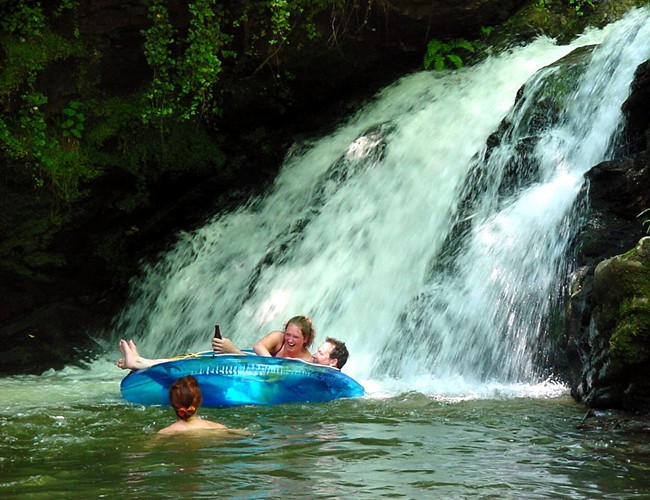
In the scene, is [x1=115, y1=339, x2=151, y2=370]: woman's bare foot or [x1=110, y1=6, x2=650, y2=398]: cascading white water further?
[x1=110, y1=6, x2=650, y2=398]: cascading white water

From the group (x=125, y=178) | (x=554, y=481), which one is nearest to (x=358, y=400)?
(x=554, y=481)

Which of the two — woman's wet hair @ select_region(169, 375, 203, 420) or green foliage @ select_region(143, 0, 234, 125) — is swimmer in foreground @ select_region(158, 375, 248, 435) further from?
Answer: green foliage @ select_region(143, 0, 234, 125)

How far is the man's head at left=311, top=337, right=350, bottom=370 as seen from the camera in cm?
845

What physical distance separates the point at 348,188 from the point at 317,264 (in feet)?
4.63

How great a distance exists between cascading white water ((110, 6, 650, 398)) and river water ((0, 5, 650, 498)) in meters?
0.03

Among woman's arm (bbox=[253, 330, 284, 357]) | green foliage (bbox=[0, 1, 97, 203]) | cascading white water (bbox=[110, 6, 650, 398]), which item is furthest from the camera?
green foliage (bbox=[0, 1, 97, 203])

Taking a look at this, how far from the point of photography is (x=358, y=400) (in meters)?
7.73

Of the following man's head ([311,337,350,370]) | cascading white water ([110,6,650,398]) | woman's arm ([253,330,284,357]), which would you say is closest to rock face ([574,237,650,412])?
cascading white water ([110,6,650,398])

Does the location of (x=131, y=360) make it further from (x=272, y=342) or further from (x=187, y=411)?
(x=187, y=411)

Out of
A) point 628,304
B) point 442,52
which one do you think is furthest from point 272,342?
point 442,52

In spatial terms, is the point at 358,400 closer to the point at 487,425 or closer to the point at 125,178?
the point at 487,425

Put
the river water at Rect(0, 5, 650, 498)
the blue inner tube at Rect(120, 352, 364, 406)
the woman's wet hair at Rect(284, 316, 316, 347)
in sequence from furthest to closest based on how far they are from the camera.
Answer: the woman's wet hair at Rect(284, 316, 316, 347) < the blue inner tube at Rect(120, 352, 364, 406) < the river water at Rect(0, 5, 650, 498)

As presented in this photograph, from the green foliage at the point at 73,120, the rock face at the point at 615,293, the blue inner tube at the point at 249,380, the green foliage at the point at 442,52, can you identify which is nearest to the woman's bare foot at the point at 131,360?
the blue inner tube at the point at 249,380

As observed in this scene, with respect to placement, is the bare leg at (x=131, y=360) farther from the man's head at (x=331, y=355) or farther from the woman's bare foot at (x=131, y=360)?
the man's head at (x=331, y=355)
